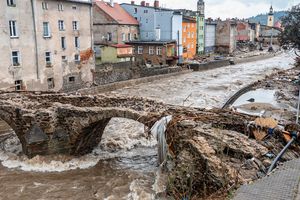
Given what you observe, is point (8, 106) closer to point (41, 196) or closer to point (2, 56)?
point (41, 196)

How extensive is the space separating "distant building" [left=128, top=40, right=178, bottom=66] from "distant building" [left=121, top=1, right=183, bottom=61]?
10.1 ft

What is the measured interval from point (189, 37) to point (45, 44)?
32.1 metres

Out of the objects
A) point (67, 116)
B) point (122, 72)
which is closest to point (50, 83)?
point (122, 72)

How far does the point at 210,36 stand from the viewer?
66.3m

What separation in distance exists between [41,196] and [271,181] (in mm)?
8798

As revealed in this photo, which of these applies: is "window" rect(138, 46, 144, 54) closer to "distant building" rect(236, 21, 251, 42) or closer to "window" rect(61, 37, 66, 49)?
"window" rect(61, 37, 66, 49)

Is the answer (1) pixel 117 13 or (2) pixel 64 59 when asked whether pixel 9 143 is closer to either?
(2) pixel 64 59

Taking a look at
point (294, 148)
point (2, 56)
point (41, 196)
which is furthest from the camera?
point (2, 56)

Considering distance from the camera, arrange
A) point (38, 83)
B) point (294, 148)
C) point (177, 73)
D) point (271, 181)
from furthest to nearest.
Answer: point (177, 73)
point (38, 83)
point (294, 148)
point (271, 181)

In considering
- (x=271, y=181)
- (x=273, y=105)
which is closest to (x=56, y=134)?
(x=271, y=181)

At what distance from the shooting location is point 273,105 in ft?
75.8

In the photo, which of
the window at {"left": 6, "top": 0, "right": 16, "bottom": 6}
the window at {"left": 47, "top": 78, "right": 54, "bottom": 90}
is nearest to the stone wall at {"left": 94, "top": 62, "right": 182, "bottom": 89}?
the window at {"left": 47, "top": 78, "right": 54, "bottom": 90}

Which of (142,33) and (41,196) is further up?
(142,33)

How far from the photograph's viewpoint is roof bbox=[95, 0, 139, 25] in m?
43.2
